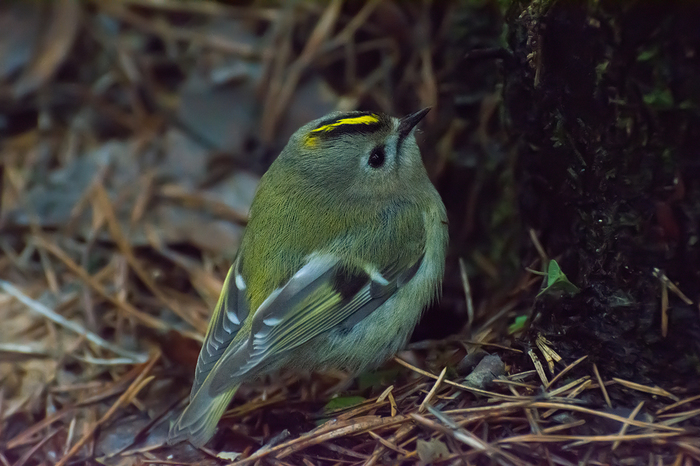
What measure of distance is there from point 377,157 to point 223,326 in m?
0.79

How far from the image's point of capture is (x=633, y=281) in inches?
64.2

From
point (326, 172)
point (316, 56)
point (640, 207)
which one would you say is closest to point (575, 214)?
point (640, 207)

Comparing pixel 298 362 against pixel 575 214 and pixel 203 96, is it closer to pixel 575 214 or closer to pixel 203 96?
pixel 575 214

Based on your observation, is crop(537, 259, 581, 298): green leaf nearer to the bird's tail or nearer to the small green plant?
the small green plant

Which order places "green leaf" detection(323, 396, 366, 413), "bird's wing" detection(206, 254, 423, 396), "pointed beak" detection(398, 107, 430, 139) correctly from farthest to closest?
"pointed beak" detection(398, 107, 430, 139) → "green leaf" detection(323, 396, 366, 413) → "bird's wing" detection(206, 254, 423, 396)

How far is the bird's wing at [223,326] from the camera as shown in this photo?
195 cm

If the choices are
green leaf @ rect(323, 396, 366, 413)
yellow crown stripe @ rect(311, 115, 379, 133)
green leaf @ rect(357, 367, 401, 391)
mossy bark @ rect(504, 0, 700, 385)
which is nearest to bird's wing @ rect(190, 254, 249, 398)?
green leaf @ rect(323, 396, 366, 413)

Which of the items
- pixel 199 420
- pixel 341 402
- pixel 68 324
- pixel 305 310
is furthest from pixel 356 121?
pixel 68 324

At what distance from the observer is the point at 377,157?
225cm

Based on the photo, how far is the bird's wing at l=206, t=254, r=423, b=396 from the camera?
1.89 m

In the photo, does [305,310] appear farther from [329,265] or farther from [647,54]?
[647,54]

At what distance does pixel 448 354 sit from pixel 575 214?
627 mm

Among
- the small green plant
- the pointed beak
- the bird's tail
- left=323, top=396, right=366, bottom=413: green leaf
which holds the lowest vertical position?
left=323, top=396, right=366, bottom=413: green leaf

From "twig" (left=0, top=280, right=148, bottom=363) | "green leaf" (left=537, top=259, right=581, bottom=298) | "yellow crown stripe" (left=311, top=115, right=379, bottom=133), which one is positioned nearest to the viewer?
"green leaf" (left=537, top=259, right=581, bottom=298)
